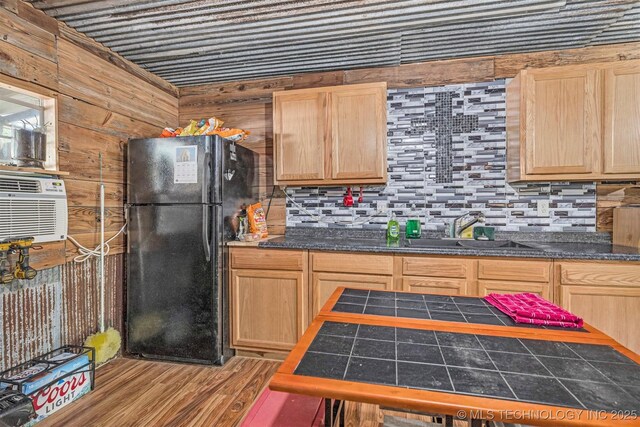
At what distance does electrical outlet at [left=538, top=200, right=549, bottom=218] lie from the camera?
269cm

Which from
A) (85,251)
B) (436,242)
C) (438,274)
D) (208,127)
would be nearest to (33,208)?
(85,251)

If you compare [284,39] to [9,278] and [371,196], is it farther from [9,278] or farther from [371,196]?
[9,278]

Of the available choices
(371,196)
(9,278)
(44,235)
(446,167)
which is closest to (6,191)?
(44,235)

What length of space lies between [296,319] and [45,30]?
2583 millimetres

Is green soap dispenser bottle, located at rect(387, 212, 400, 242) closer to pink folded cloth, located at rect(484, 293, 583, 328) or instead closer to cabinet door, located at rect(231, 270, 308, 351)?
cabinet door, located at rect(231, 270, 308, 351)

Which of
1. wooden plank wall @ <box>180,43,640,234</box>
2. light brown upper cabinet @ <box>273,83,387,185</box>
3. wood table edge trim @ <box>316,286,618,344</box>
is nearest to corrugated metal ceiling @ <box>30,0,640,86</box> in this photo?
wooden plank wall @ <box>180,43,640,234</box>

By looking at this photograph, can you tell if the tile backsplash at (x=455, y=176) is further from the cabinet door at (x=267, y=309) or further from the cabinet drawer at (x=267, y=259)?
the cabinet door at (x=267, y=309)

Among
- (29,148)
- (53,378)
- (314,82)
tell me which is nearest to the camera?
(53,378)

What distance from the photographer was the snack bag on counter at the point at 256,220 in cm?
284

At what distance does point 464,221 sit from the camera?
2773mm

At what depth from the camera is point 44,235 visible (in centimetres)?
204

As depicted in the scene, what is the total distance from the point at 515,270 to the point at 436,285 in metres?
0.51

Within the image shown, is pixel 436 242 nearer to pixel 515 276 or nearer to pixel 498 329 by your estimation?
pixel 515 276

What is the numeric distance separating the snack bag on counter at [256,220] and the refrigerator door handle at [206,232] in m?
0.45
